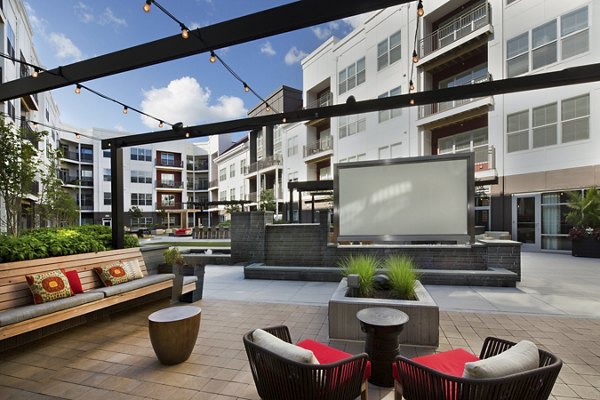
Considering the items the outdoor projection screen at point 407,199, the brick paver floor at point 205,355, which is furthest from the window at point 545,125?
the brick paver floor at point 205,355

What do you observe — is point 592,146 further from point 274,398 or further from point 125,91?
point 125,91

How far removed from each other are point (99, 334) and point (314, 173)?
21.1m

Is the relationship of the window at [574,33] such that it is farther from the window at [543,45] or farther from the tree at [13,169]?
the tree at [13,169]

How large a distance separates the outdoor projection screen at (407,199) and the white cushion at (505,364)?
5808 millimetres

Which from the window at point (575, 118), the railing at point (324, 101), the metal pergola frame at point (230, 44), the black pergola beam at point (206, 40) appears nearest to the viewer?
the black pergola beam at point (206, 40)

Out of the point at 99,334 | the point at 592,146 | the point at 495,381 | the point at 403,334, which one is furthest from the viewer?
the point at 592,146

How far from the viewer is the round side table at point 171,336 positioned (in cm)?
326

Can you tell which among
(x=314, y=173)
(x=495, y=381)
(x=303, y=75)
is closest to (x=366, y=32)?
(x=303, y=75)

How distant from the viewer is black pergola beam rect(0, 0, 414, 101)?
2.93 meters

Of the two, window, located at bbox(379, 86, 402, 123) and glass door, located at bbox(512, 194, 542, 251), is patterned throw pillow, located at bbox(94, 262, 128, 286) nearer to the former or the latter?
glass door, located at bbox(512, 194, 542, 251)

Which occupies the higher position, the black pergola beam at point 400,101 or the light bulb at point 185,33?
the light bulb at point 185,33

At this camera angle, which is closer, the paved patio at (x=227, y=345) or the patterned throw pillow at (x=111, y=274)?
the paved patio at (x=227, y=345)

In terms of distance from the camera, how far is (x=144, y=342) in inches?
155

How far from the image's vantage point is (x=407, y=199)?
7.81 meters
